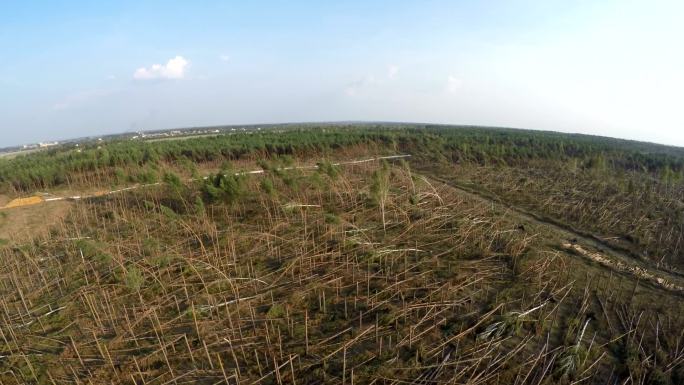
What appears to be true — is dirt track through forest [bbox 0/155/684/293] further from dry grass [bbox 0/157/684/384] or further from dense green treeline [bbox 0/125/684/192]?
dense green treeline [bbox 0/125/684/192]

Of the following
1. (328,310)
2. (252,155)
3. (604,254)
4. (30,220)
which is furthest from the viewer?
(252,155)

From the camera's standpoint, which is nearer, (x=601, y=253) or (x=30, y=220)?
(x=601, y=253)

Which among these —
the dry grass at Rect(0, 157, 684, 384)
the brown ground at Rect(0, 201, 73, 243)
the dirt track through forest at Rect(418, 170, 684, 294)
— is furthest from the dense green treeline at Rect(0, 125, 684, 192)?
the dirt track through forest at Rect(418, 170, 684, 294)

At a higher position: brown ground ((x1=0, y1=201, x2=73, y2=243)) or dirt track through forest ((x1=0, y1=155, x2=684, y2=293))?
brown ground ((x1=0, y1=201, x2=73, y2=243))

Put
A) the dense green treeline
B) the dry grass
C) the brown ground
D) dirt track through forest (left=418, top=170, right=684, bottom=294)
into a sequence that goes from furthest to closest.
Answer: the dense green treeline
the brown ground
dirt track through forest (left=418, top=170, right=684, bottom=294)
the dry grass

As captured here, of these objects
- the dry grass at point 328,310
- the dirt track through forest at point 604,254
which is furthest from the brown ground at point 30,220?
the dirt track through forest at point 604,254

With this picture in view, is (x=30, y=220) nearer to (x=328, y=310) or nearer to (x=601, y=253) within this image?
(x=328, y=310)

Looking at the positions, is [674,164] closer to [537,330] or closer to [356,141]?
[356,141]

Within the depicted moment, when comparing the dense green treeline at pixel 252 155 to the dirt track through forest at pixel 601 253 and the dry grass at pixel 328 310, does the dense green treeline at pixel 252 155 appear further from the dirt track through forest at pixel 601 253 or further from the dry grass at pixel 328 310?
the dirt track through forest at pixel 601 253

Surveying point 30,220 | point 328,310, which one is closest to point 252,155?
point 30,220
